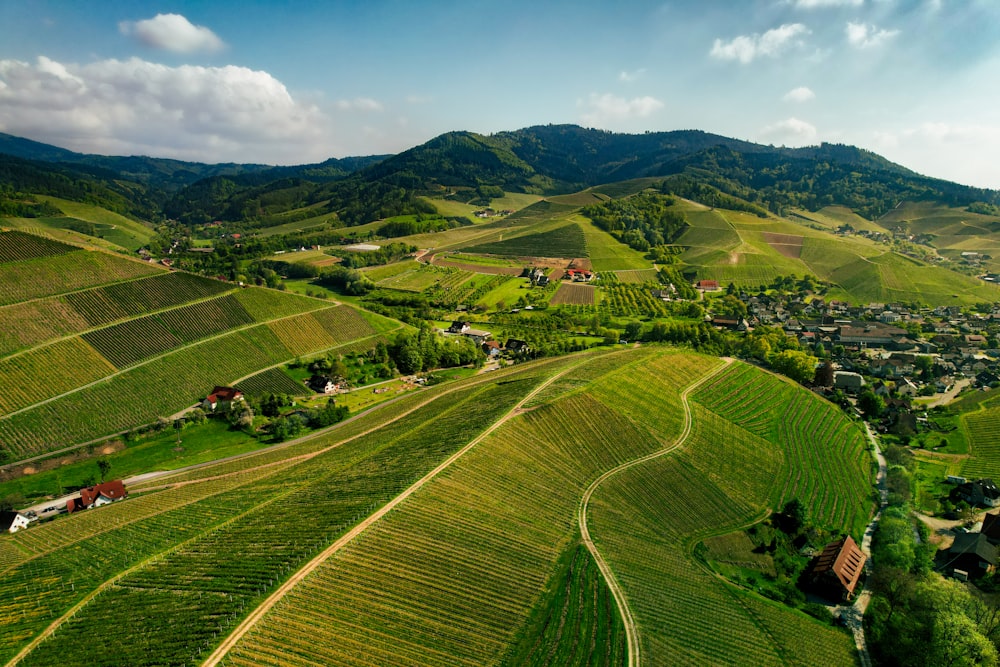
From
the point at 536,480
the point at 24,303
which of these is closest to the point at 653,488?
the point at 536,480

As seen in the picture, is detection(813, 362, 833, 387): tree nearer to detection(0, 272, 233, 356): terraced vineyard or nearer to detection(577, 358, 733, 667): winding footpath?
detection(577, 358, 733, 667): winding footpath

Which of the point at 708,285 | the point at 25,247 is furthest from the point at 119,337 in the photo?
the point at 708,285

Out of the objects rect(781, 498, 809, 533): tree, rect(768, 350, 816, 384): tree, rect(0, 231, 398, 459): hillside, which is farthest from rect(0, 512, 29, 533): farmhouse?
rect(768, 350, 816, 384): tree

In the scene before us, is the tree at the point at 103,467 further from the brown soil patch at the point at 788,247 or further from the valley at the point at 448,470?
the brown soil patch at the point at 788,247

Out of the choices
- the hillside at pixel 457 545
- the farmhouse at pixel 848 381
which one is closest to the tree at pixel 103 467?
the hillside at pixel 457 545

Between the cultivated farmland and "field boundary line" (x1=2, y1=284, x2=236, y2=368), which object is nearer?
"field boundary line" (x1=2, y1=284, x2=236, y2=368)

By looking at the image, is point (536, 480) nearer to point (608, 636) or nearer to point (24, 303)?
point (608, 636)
